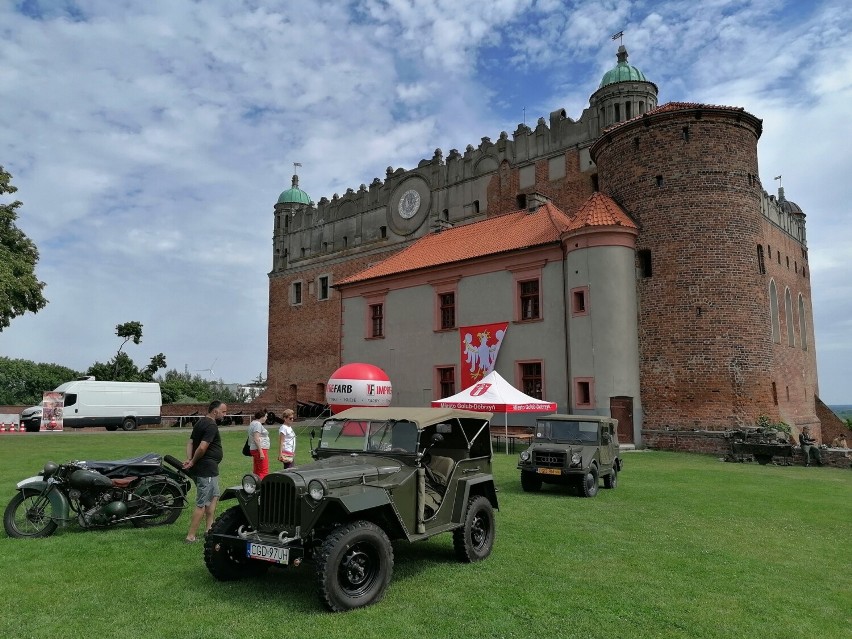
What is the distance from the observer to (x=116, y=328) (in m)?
48.5

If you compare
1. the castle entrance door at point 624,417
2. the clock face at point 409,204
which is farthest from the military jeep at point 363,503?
the clock face at point 409,204

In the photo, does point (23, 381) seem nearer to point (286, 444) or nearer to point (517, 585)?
point (286, 444)

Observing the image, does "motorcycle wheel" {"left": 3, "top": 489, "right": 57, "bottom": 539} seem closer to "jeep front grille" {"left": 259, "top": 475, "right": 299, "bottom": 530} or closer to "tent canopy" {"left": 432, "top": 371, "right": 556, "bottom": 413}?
"jeep front grille" {"left": 259, "top": 475, "right": 299, "bottom": 530}

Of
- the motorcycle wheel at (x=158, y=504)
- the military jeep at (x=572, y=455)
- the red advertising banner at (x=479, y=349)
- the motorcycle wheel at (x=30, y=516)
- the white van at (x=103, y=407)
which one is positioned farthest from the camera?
the white van at (x=103, y=407)

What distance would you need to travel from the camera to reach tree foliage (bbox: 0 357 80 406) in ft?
183

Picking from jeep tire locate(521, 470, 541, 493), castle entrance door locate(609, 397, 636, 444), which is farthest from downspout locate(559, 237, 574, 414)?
jeep tire locate(521, 470, 541, 493)

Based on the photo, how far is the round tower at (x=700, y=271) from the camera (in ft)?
70.6

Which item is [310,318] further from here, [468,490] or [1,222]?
[468,490]

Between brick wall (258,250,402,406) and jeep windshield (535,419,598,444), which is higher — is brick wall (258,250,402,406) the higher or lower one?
the higher one

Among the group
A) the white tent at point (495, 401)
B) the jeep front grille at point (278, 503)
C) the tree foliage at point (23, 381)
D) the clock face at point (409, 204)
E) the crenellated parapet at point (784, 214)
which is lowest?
the jeep front grille at point (278, 503)

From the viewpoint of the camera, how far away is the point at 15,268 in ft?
82.0

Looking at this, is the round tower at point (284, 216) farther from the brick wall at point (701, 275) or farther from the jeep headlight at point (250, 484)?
the jeep headlight at point (250, 484)

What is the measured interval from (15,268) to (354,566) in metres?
25.5

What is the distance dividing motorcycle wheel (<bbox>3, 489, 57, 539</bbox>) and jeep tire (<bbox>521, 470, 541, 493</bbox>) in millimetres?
8048
